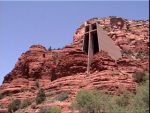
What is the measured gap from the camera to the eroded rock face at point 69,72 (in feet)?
192

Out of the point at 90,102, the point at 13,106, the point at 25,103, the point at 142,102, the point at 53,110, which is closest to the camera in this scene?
the point at 142,102

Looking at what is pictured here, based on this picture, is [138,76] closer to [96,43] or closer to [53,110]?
[53,110]

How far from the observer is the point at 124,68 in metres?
64.5

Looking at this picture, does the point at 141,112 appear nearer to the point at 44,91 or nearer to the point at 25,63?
the point at 44,91

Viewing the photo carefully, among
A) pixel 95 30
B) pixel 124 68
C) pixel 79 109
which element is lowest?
pixel 79 109

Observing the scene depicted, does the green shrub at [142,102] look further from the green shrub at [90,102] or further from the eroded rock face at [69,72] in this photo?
the eroded rock face at [69,72]

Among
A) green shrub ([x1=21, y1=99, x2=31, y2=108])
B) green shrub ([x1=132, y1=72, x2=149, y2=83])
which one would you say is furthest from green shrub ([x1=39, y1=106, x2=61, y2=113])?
green shrub ([x1=132, y1=72, x2=149, y2=83])

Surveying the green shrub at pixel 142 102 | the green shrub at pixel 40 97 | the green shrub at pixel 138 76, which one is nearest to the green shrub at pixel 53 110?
the green shrub at pixel 40 97

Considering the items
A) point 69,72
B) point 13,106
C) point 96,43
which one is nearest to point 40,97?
point 13,106

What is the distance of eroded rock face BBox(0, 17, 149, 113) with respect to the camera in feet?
192

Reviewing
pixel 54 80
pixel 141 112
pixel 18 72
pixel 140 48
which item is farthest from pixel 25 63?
pixel 141 112

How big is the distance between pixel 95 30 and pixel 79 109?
25243 millimetres

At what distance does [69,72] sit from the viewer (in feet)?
219

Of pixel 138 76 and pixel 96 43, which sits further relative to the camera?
pixel 96 43
